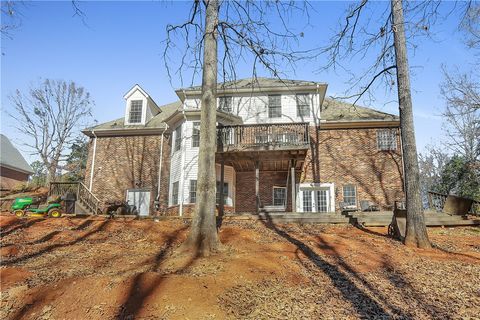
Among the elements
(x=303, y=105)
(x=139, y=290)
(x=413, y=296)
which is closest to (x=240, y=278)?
(x=139, y=290)

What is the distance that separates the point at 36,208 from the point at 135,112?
872 cm

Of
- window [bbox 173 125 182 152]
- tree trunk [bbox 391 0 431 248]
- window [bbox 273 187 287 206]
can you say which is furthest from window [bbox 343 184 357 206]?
window [bbox 173 125 182 152]

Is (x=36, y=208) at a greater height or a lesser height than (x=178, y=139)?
lesser

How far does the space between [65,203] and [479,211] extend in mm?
20589

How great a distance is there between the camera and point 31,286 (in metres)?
4.90

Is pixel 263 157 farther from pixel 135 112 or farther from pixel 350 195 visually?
pixel 135 112

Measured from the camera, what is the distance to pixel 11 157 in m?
30.5

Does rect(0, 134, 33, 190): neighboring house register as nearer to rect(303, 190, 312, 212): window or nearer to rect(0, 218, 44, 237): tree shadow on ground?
rect(0, 218, 44, 237): tree shadow on ground

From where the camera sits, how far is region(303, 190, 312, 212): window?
16467 mm

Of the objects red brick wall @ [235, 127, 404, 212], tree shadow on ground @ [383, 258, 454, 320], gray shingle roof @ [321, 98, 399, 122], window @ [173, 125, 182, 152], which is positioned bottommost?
tree shadow on ground @ [383, 258, 454, 320]

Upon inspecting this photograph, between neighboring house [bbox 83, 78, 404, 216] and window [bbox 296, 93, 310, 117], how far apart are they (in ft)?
0.19

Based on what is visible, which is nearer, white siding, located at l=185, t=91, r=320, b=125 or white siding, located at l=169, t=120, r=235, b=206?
white siding, located at l=169, t=120, r=235, b=206

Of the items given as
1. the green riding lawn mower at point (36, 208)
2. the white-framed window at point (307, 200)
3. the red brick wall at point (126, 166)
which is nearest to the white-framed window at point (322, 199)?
the white-framed window at point (307, 200)

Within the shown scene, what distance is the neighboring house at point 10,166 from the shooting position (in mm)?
28419
